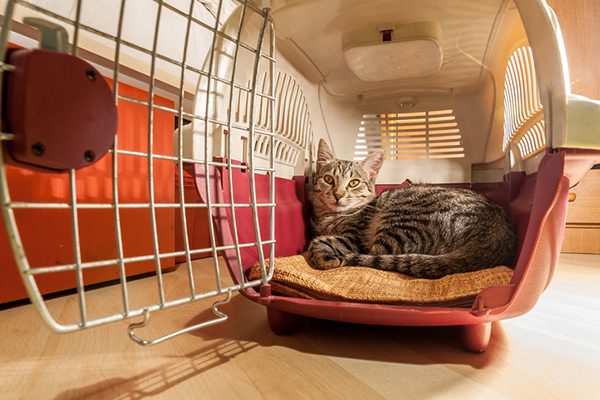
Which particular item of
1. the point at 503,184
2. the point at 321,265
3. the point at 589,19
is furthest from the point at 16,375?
the point at 589,19

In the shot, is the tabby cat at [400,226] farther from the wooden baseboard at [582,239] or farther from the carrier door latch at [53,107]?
the wooden baseboard at [582,239]

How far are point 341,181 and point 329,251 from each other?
1.28 feet

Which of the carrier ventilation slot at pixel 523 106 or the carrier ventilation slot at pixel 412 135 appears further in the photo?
the carrier ventilation slot at pixel 412 135

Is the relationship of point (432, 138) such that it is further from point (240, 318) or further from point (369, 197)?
point (240, 318)

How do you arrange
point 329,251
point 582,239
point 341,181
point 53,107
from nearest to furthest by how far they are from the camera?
1. point 53,107
2. point 329,251
3. point 341,181
4. point 582,239

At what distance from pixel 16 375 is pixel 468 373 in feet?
2.55

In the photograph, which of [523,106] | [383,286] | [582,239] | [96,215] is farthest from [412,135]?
[582,239]

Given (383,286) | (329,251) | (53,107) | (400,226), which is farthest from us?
(400,226)

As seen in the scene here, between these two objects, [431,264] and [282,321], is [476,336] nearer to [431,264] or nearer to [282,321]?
[431,264]

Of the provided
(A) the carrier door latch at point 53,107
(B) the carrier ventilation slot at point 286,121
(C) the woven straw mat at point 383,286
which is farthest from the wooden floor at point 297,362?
(B) the carrier ventilation slot at point 286,121

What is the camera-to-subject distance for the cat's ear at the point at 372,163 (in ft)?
4.40

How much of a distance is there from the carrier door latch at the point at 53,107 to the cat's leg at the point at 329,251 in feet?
2.11

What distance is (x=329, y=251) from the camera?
3.19 ft

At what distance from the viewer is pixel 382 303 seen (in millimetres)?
655
